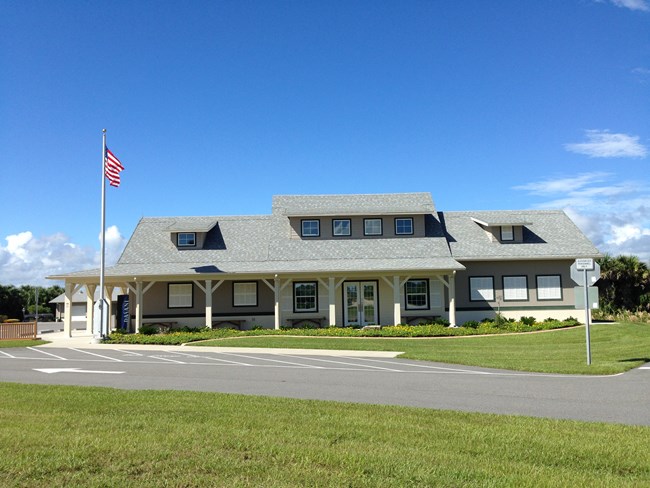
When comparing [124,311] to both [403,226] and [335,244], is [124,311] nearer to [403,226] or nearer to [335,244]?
[335,244]

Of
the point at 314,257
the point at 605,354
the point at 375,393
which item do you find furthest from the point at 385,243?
the point at 375,393

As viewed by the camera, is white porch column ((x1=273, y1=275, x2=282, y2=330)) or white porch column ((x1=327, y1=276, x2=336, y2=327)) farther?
white porch column ((x1=273, y1=275, x2=282, y2=330))

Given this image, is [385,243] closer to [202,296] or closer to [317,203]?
[317,203]

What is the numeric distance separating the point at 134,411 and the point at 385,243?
25.5m

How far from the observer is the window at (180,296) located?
107 feet

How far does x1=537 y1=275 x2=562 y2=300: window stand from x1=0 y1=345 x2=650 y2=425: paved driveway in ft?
53.2

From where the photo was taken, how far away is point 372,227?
3412 centimetres

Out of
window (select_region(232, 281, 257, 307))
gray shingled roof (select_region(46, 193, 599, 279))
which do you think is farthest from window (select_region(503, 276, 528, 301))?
window (select_region(232, 281, 257, 307))

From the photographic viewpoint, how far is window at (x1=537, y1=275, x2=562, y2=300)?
3259 cm

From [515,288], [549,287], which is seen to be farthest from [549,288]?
[515,288]

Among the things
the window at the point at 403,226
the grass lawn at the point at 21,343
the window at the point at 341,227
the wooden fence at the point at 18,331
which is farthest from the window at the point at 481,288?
the wooden fence at the point at 18,331

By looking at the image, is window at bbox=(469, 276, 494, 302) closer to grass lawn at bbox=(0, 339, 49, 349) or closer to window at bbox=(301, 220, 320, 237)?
window at bbox=(301, 220, 320, 237)

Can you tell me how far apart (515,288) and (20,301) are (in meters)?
54.1

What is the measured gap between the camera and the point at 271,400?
10.3m
